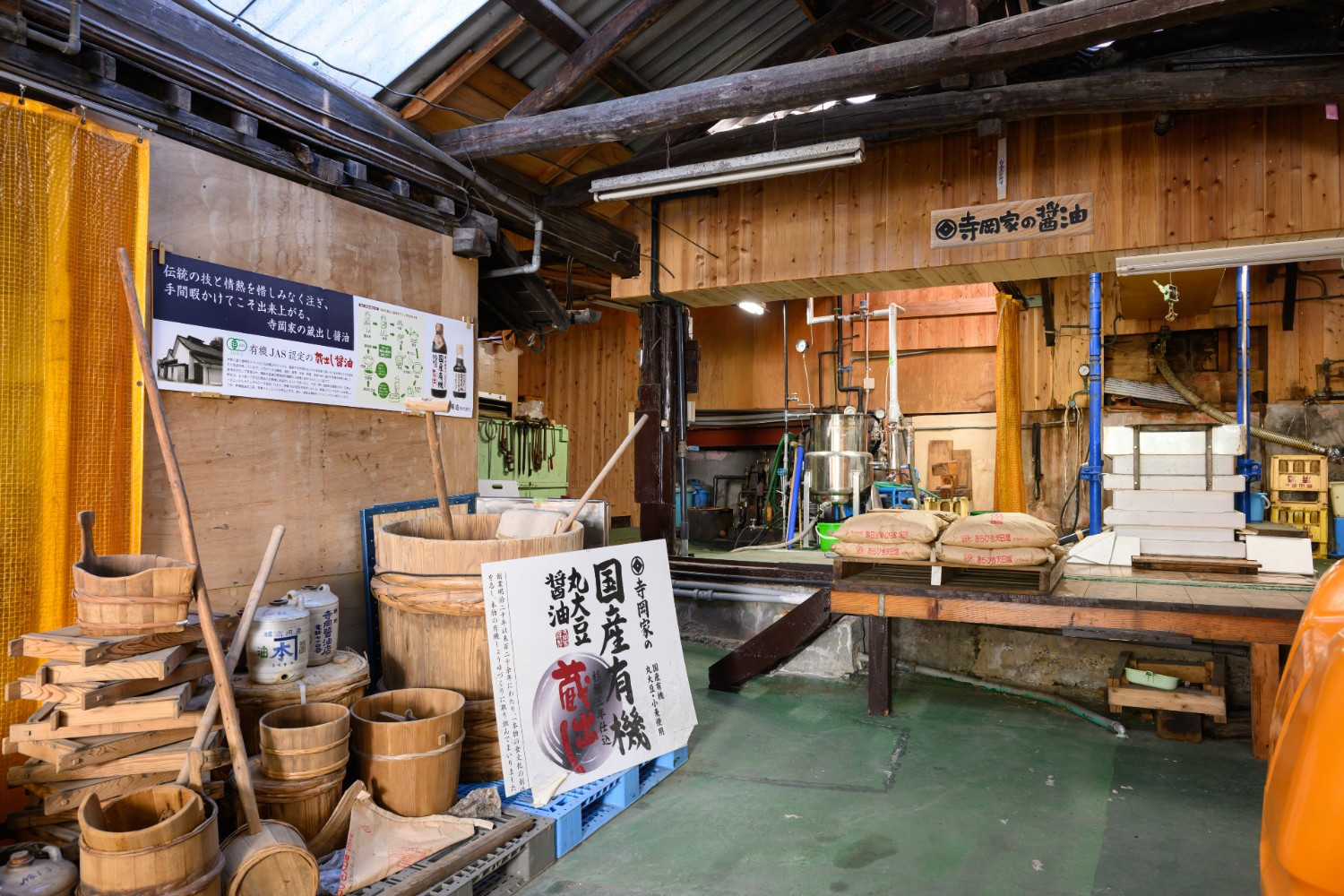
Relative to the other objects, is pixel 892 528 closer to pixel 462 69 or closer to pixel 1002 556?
pixel 1002 556

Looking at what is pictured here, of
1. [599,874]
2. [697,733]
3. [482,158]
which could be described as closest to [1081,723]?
[697,733]

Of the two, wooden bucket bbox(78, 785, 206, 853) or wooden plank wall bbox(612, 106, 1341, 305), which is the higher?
wooden plank wall bbox(612, 106, 1341, 305)

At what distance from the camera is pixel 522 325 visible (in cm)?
686

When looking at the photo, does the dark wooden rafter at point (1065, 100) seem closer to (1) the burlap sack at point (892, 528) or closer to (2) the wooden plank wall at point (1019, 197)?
(2) the wooden plank wall at point (1019, 197)

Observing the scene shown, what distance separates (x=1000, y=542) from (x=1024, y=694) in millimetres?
1692

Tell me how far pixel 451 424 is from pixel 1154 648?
203 inches

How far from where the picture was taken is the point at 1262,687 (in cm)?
417

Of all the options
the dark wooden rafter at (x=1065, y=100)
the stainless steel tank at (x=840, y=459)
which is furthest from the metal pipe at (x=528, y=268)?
the stainless steel tank at (x=840, y=459)

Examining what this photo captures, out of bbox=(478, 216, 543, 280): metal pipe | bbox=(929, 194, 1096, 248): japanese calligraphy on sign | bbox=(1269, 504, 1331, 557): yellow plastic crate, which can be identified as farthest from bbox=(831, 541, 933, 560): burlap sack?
bbox=(1269, 504, 1331, 557): yellow plastic crate

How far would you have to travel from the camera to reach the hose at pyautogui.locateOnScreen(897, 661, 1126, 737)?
16.4 feet

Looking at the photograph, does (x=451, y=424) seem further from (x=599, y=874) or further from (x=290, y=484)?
(x=599, y=874)

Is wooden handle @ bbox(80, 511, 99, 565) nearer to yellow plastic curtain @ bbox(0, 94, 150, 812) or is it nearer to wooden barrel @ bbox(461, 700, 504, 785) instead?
yellow plastic curtain @ bbox(0, 94, 150, 812)

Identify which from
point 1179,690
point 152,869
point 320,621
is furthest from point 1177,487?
point 152,869

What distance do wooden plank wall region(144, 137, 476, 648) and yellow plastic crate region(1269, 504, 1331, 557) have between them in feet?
31.0
